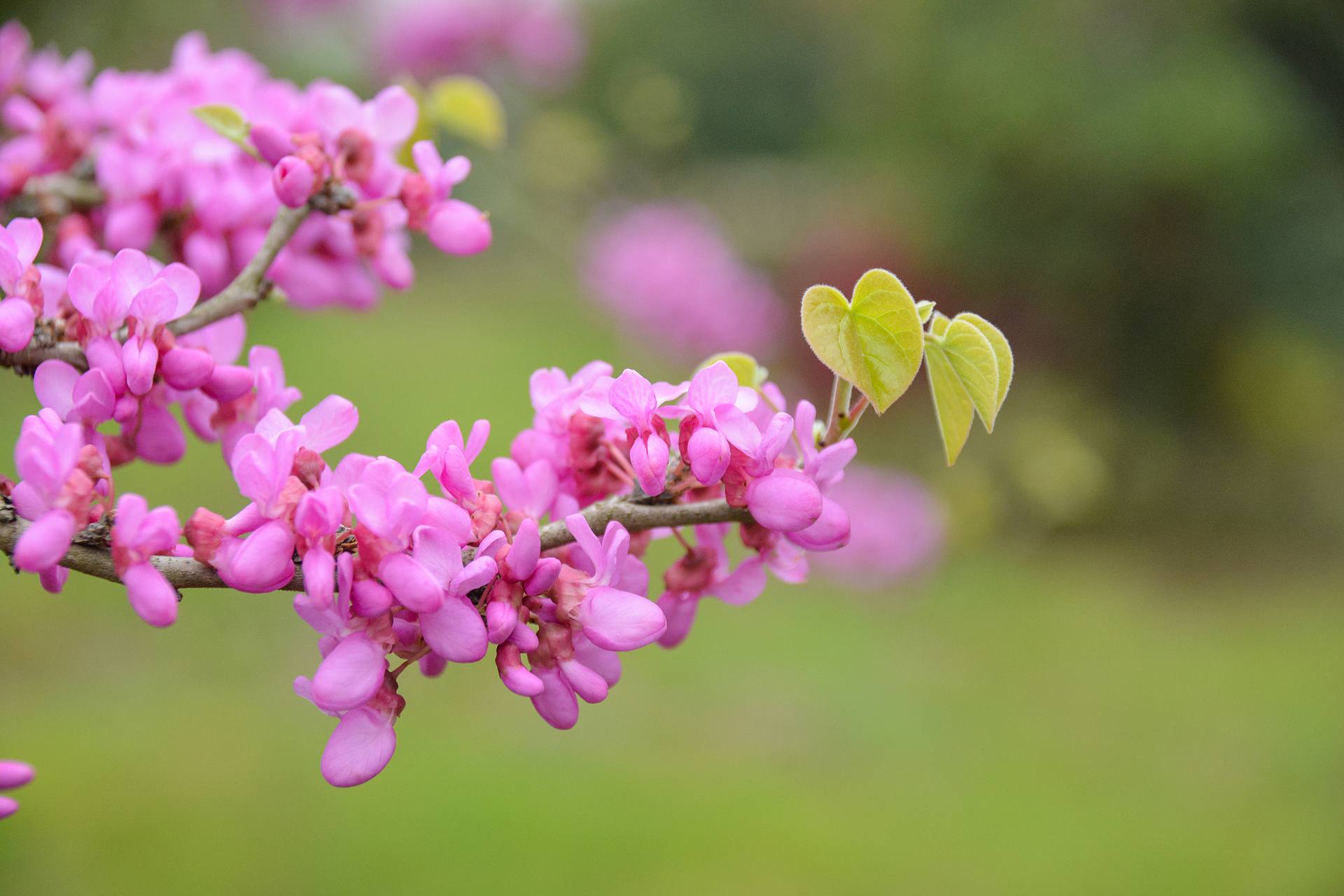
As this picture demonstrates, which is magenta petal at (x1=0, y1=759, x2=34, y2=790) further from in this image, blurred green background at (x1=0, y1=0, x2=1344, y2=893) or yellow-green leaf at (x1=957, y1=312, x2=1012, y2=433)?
blurred green background at (x1=0, y1=0, x2=1344, y2=893)

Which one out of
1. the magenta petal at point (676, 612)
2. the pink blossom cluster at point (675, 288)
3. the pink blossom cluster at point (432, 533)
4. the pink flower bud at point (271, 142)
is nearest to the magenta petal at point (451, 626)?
the pink blossom cluster at point (432, 533)

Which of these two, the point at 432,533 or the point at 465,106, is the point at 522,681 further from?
the point at 465,106

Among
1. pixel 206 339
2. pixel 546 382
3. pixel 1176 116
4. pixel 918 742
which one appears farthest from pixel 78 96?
pixel 1176 116

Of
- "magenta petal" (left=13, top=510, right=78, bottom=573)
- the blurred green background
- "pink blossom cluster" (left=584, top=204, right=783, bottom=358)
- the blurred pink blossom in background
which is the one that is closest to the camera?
"magenta petal" (left=13, top=510, right=78, bottom=573)

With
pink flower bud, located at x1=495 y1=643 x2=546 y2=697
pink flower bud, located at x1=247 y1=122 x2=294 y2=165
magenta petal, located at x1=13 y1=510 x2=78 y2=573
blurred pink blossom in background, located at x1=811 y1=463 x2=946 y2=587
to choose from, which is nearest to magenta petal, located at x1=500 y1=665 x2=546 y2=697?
pink flower bud, located at x1=495 y1=643 x2=546 y2=697

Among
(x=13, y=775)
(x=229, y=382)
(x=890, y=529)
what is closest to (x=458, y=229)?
(x=229, y=382)

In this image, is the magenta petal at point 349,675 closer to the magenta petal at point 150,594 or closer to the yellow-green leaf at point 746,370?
the magenta petal at point 150,594

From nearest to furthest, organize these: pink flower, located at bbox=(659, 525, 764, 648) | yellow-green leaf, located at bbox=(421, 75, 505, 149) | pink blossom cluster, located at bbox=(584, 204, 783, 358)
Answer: pink flower, located at bbox=(659, 525, 764, 648), yellow-green leaf, located at bbox=(421, 75, 505, 149), pink blossom cluster, located at bbox=(584, 204, 783, 358)
